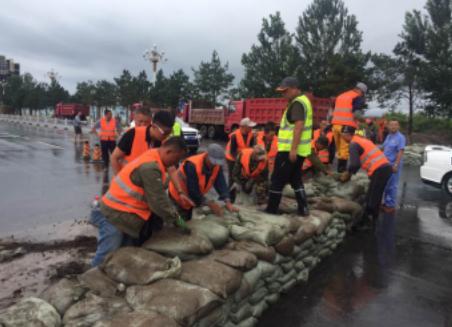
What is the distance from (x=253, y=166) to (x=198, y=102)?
1878 centimetres

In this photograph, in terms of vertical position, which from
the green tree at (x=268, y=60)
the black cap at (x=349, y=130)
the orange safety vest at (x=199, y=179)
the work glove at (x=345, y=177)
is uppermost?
the green tree at (x=268, y=60)

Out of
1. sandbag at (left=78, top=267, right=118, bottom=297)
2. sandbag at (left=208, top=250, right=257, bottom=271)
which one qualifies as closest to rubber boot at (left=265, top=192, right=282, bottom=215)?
sandbag at (left=208, top=250, right=257, bottom=271)

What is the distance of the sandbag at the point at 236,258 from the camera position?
9.43ft

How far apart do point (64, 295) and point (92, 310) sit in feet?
0.81

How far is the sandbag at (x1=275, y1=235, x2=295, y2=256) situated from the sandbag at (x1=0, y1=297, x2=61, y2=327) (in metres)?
1.91

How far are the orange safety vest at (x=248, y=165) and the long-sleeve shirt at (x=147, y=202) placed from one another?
213 centimetres

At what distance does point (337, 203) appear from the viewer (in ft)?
16.5

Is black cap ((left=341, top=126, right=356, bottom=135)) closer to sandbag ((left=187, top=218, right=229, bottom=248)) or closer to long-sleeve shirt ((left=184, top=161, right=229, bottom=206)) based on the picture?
long-sleeve shirt ((left=184, top=161, right=229, bottom=206))

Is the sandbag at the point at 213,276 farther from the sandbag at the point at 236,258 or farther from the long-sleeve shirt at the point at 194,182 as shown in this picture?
the long-sleeve shirt at the point at 194,182

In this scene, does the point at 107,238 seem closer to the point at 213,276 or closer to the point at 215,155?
the point at 213,276

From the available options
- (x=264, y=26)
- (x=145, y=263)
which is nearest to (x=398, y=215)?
(x=145, y=263)

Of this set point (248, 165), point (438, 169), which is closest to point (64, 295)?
point (248, 165)

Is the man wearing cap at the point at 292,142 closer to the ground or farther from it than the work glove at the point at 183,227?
farther from it

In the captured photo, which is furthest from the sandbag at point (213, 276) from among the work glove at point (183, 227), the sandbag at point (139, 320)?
the sandbag at point (139, 320)
